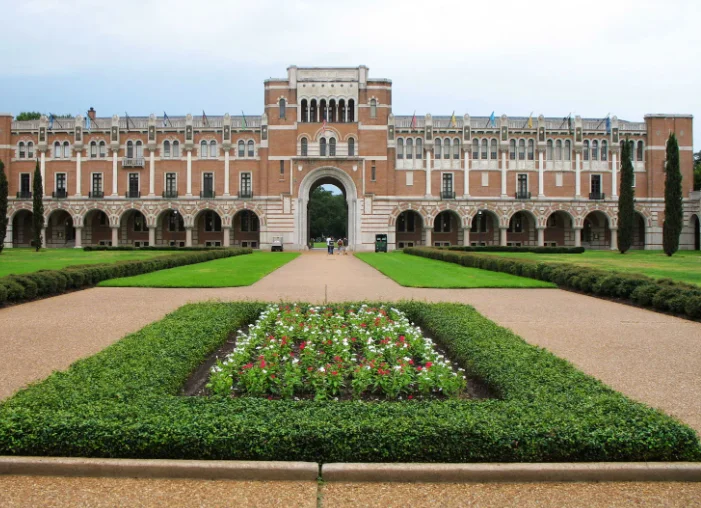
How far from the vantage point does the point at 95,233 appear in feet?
177

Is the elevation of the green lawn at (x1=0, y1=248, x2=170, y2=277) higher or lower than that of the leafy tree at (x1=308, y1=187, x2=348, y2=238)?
lower

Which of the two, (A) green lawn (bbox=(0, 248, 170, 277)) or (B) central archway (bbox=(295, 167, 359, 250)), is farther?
(B) central archway (bbox=(295, 167, 359, 250))

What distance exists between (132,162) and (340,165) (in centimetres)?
2100

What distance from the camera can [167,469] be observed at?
4.11 metres

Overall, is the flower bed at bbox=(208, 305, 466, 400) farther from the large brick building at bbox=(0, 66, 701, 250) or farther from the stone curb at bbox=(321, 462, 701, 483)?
the large brick building at bbox=(0, 66, 701, 250)

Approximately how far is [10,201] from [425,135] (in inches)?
1646

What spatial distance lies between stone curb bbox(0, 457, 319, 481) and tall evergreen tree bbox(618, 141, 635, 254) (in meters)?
44.5

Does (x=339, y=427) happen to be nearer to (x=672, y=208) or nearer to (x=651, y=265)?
(x=651, y=265)

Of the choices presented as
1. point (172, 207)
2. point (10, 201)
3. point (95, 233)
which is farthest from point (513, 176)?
point (10, 201)

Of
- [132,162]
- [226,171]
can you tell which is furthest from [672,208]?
[132,162]

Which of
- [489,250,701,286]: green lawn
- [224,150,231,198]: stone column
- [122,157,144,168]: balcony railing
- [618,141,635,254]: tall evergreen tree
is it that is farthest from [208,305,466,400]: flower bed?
[122,157,144,168]: balcony railing

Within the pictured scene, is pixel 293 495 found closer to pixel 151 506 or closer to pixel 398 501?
pixel 398 501

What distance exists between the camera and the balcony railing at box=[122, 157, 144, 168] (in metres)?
51.5

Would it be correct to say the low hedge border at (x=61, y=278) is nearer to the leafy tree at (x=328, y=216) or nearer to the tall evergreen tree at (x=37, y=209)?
the tall evergreen tree at (x=37, y=209)
